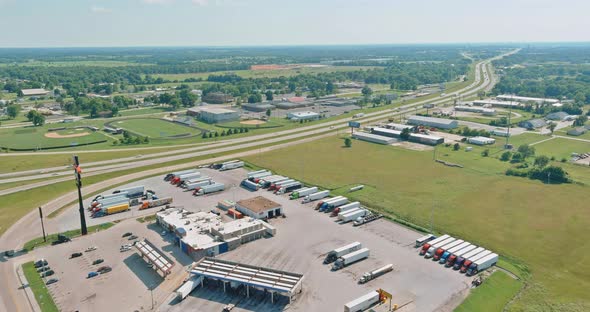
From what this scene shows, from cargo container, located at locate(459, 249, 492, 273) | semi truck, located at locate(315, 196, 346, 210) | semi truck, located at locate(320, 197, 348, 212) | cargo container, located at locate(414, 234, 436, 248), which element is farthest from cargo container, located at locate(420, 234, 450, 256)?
semi truck, located at locate(315, 196, 346, 210)

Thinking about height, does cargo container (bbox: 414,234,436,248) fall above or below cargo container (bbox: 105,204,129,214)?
below

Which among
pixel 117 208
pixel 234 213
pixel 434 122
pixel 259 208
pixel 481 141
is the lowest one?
pixel 234 213

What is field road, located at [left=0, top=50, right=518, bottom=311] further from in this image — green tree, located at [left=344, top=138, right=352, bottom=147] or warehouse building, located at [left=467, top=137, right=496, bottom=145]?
warehouse building, located at [left=467, top=137, right=496, bottom=145]

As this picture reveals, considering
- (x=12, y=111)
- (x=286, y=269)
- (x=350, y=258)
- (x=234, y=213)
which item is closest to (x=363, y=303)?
(x=350, y=258)

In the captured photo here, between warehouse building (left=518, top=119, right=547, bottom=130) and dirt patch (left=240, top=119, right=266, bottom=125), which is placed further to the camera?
dirt patch (left=240, top=119, right=266, bottom=125)

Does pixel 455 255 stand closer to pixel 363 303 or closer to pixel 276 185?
pixel 363 303

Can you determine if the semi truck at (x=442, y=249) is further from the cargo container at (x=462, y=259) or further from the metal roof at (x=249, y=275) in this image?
the metal roof at (x=249, y=275)
